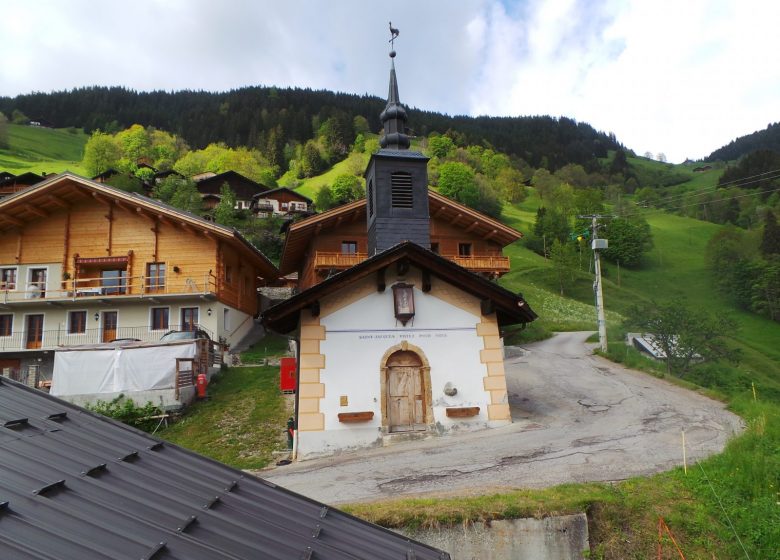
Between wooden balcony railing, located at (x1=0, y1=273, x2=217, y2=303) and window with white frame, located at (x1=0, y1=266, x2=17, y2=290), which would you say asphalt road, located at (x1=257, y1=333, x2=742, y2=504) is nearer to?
Result: wooden balcony railing, located at (x1=0, y1=273, x2=217, y2=303)

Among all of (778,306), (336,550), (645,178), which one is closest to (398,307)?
(336,550)

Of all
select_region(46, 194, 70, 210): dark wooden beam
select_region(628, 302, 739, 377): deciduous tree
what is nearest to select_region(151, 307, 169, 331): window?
select_region(46, 194, 70, 210): dark wooden beam

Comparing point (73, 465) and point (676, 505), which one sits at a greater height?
point (73, 465)

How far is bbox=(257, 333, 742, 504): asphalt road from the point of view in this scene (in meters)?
8.78

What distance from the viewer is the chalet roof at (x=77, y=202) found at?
987 inches

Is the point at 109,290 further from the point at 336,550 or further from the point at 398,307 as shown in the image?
the point at 336,550

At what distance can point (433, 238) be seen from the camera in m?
29.8

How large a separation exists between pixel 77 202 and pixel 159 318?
8.03 meters

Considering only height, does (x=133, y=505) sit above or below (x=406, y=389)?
above

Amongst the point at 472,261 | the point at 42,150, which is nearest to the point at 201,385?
the point at 472,261

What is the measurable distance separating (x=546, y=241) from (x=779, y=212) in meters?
41.6

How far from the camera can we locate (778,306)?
50.5 m

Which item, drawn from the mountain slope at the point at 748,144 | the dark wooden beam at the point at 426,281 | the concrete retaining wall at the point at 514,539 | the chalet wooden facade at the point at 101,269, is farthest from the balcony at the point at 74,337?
the mountain slope at the point at 748,144

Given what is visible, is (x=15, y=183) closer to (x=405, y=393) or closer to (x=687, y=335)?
(x=405, y=393)
